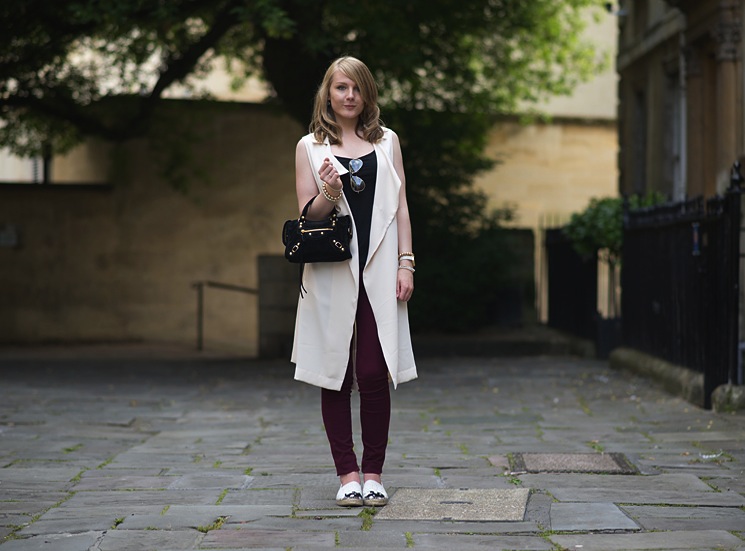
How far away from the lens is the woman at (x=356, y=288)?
510cm

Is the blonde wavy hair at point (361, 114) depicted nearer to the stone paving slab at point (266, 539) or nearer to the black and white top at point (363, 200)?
the black and white top at point (363, 200)

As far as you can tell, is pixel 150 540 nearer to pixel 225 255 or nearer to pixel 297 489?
pixel 297 489

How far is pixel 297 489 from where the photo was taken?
5.48 m

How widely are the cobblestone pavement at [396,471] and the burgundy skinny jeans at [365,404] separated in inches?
8.5

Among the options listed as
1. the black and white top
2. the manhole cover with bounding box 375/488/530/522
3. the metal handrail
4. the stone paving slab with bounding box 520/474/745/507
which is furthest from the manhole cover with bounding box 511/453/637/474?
the metal handrail

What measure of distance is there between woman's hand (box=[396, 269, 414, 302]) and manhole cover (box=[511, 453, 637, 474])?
130 centimetres

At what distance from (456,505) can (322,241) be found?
1265mm

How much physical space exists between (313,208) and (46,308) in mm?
14875

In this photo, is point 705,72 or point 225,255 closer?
point 705,72

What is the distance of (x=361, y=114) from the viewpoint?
5.27 metres

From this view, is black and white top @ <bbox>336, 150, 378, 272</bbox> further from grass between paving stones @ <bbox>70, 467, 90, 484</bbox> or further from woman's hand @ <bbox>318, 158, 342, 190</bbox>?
grass between paving stones @ <bbox>70, 467, 90, 484</bbox>

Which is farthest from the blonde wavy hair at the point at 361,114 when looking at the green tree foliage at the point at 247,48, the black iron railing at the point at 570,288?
the black iron railing at the point at 570,288

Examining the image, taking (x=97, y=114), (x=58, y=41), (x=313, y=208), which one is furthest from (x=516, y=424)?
(x=97, y=114)

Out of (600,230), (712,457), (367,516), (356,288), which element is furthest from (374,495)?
(600,230)
